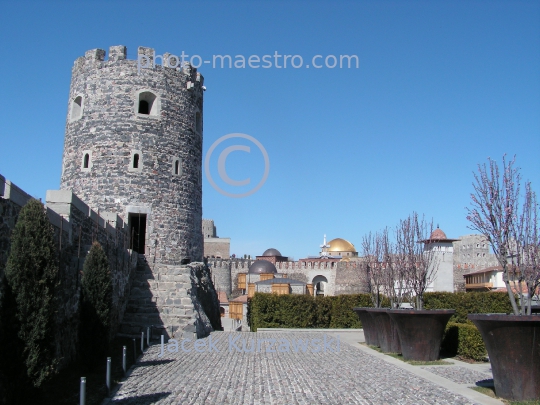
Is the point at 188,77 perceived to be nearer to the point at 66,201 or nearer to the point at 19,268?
the point at 66,201

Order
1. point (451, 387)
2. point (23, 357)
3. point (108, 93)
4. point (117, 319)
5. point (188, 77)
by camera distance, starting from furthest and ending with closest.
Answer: point (188, 77) → point (108, 93) → point (117, 319) → point (451, 387) → point (23, 357)

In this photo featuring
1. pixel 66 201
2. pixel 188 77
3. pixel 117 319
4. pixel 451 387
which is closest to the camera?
pixel 451 387

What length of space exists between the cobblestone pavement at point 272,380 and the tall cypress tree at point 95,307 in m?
0.85

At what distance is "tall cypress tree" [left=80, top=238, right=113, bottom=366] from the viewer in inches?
393

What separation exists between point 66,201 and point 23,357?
4.89 m

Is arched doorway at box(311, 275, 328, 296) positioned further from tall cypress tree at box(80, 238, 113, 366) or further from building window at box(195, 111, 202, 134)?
tall cypress tree at box(80, 238, 113, 366)

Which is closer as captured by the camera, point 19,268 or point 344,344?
point 19,268

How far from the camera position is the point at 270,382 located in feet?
29.6

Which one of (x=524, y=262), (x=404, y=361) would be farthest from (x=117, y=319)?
(x=524, y=262)

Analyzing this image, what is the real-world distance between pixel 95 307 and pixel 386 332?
686 centimetres

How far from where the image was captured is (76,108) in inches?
837

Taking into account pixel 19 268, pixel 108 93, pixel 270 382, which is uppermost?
pixel 108 93

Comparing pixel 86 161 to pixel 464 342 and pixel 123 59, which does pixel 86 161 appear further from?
pixel 464 342

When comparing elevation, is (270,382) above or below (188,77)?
below
